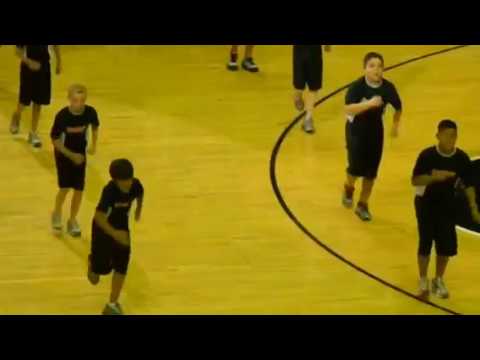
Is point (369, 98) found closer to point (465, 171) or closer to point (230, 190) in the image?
point (465, 171)

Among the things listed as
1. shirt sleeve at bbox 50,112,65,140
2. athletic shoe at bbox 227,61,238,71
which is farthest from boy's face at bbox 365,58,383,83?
athletic shoe at bbox 227,61,238,71

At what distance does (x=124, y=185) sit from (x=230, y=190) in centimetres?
281

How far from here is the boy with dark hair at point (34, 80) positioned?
11.9 meters

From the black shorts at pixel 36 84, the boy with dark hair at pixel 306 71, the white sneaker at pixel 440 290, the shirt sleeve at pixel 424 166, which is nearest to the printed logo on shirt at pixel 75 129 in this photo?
the black shorts at pixel 36 84

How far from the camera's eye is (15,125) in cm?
1285

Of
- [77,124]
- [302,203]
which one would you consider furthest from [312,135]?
[77,124]

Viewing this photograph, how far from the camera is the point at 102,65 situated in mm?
14852

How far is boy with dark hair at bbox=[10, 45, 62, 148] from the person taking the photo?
39.2 ft

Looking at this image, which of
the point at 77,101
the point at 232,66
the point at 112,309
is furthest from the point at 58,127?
the point at 232,66

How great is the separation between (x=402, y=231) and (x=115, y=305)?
3.10 metres

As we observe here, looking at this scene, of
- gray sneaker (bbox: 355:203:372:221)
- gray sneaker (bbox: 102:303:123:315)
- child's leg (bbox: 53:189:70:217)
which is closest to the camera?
gray sneaker (bbox: 102:303:123:315)

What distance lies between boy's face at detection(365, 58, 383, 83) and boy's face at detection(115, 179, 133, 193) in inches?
105

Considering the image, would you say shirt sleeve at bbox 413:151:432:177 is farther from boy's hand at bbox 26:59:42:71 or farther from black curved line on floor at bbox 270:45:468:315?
boy's hand at bbox 26:59:42:71

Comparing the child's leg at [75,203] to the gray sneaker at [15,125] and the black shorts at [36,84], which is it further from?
the gray sneaker at [15,125]
